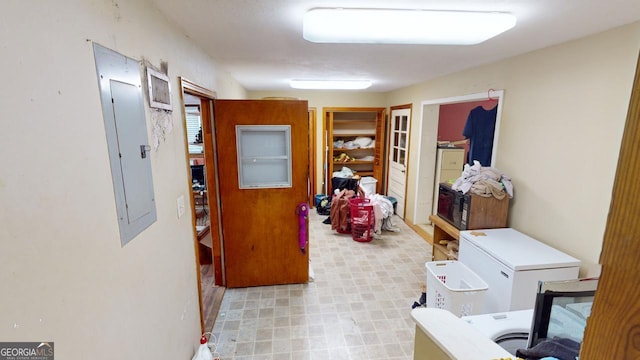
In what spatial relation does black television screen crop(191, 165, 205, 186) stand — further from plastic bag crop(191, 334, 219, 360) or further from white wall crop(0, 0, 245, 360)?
white wall crop(0, 0, 245, 360)

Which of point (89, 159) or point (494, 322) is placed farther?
point (494, 322)

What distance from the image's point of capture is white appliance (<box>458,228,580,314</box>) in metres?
1.95

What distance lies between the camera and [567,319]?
1153mm

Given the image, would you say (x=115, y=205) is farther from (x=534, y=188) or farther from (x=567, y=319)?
(x=534, y=188)

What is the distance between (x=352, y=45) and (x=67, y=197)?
6.42 feet

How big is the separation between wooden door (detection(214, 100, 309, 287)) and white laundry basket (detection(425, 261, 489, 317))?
1.33 meters

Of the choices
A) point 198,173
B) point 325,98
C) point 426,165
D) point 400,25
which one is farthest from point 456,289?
point 198,173

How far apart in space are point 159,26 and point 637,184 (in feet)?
6.13

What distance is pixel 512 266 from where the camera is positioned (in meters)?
1.94

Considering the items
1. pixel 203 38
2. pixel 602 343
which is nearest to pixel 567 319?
pixel 602 343

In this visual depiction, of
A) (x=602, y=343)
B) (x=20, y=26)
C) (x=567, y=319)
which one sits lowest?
(x=567, y=319)

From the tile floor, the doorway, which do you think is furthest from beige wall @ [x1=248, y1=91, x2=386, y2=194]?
the tile floor

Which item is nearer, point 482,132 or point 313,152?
point 482,132

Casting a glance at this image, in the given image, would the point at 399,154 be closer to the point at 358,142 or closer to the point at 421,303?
the point at 358,142
